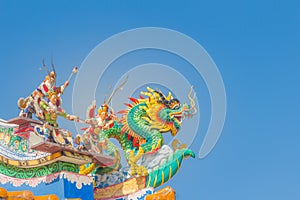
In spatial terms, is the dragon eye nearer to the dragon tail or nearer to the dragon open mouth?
the dragon open mouth

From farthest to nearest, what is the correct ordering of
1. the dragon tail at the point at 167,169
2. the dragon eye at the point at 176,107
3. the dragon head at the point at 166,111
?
the dragon eye at the point at 176,107 < the dragon head at the point at 166,111 < the dragon tail at the point at 167,169

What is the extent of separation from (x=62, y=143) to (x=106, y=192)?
2433 mm

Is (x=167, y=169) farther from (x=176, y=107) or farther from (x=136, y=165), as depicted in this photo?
(x=176, y=107)

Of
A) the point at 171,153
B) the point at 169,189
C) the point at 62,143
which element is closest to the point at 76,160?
the point at 62,143

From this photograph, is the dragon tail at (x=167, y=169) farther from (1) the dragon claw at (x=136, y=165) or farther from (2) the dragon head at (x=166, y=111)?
(2) the dragon head at (x=166, y=111)

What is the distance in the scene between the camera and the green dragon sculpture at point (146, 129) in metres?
12.5

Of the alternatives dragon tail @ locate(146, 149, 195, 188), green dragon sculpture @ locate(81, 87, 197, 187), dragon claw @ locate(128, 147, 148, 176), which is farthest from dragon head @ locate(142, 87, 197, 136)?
dragon claw @ locate(128, 147, 148, 176)

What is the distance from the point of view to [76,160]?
10555 millimetres

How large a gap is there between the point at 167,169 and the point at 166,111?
58.6 inches

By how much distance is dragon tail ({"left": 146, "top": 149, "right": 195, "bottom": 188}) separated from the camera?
12469 millimetres

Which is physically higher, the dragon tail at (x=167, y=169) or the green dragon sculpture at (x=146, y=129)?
the green dragon sculpture at (x=146, y=129)

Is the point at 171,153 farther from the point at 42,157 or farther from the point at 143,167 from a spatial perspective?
the point at 42,157

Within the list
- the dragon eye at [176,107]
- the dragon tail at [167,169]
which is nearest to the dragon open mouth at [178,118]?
the dragon eye at [176,107]

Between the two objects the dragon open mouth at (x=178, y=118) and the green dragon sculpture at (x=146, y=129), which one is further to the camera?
the dragon open mouth at (x=178, y=118)
